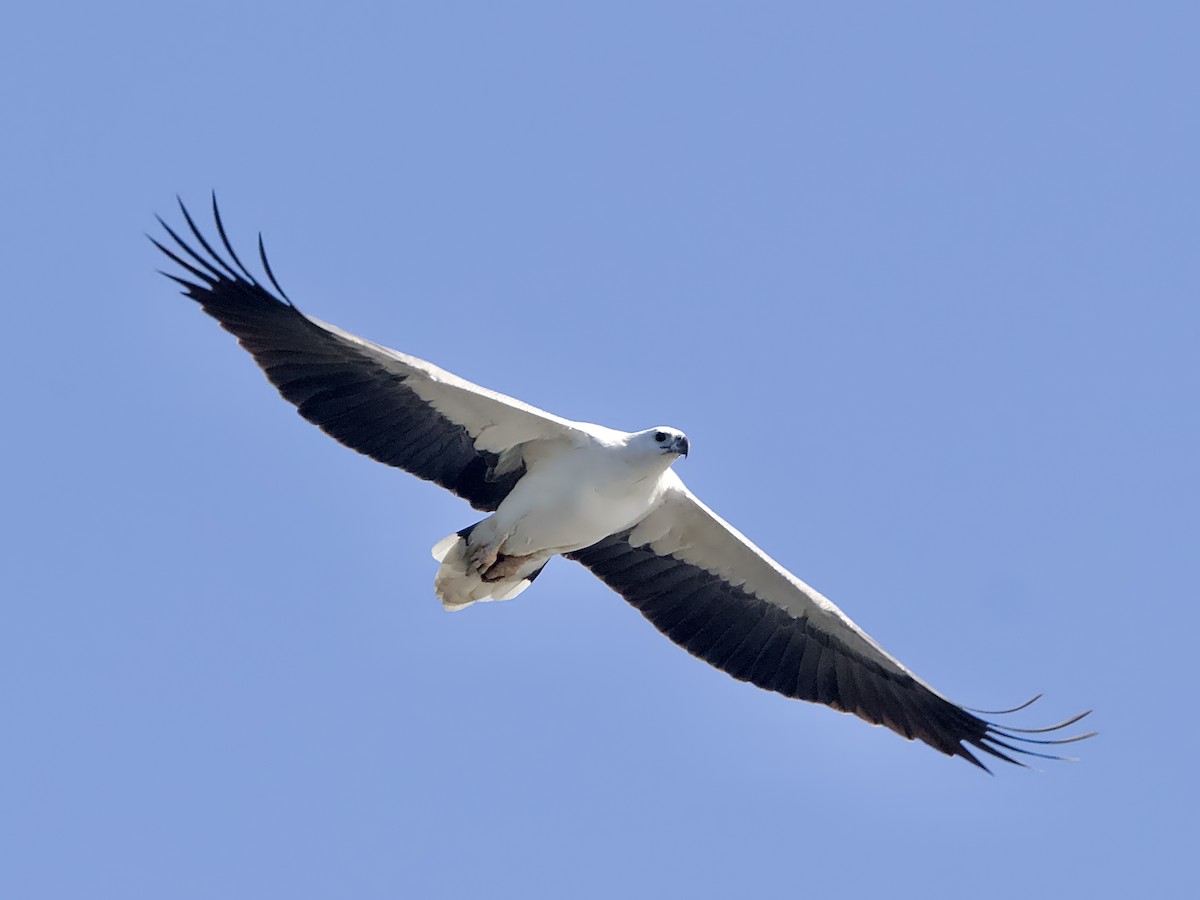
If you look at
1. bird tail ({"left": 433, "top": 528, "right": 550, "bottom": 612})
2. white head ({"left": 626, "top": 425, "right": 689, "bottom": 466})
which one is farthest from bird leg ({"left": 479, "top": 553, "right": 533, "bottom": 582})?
white head ({"left": 626, "top": 425, "right": 689, "bottom": 466})

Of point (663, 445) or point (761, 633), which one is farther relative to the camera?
point (761, 633)

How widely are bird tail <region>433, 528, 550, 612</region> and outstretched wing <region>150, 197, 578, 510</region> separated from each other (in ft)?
1.60

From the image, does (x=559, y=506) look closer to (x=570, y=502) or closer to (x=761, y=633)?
(x=570, y=502)

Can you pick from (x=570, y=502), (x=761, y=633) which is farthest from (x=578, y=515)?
(x=761, y=633)

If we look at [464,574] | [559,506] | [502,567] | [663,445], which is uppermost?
[663,445]

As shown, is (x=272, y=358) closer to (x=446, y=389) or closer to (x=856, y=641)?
(x=446, y=389)

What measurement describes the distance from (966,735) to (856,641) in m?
1.21

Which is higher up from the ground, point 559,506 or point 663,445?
point 663,445

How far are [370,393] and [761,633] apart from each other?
3891 mm

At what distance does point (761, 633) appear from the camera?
1725cm

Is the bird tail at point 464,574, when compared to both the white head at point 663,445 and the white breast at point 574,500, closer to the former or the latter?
the white breast at point 574,500

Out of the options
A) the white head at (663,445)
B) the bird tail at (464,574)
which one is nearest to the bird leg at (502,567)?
the bird tail at (464,574)

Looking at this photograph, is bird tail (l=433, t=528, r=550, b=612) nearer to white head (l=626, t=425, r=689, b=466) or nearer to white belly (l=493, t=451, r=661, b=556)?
white belly (l=493, t=451, r=661, b=556)

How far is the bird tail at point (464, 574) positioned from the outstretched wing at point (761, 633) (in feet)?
2.76
